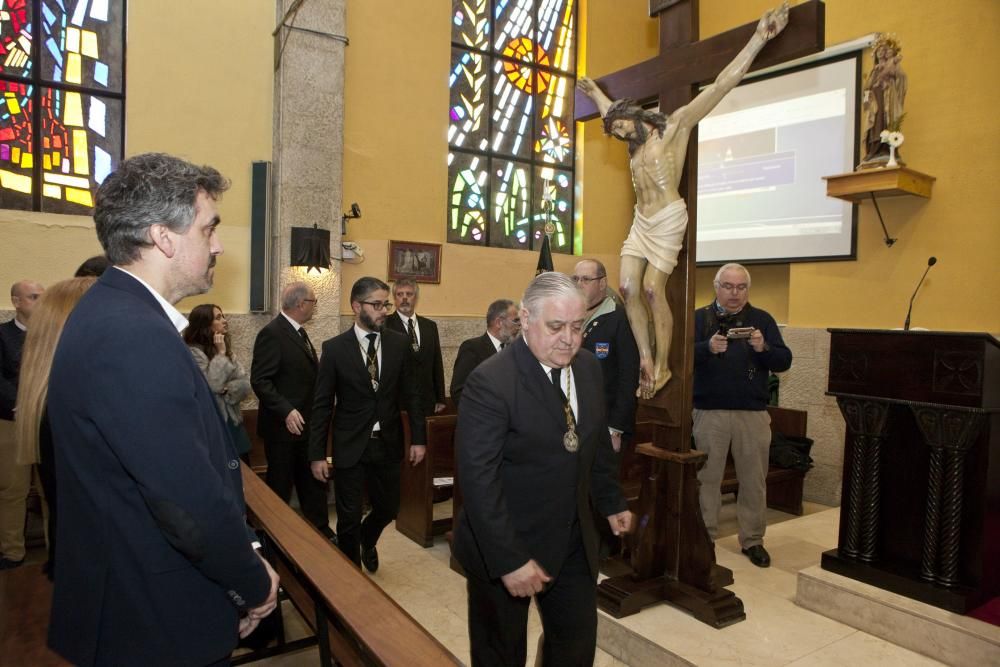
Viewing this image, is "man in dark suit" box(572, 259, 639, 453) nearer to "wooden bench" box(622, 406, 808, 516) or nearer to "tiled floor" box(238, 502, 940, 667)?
"tiled floor" box(238, 502, 940, 667)

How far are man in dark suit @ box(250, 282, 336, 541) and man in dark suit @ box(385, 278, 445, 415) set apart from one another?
121 centimetres

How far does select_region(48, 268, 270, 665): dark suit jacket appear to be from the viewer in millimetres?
1275

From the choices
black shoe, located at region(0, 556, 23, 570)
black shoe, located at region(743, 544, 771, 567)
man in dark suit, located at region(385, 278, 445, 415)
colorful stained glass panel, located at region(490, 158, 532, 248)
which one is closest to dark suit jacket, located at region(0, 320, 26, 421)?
black shoe, located at region(0, 556, 23, 570)

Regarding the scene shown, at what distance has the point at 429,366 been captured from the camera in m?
5.48

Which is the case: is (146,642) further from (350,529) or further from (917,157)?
(917,157)

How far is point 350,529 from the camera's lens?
3684 millimetres

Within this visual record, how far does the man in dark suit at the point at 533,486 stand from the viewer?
196cm

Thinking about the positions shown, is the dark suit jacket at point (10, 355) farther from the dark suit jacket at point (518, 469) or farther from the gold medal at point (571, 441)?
the gold medal at point (571, 441)

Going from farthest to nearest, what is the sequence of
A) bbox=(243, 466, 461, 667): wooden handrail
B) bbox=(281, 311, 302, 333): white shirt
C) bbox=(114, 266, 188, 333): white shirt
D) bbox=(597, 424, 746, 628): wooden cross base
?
bbox=(281, 311, 302, 333): white shirt < bbox=(597, 424, 746, 628): wooden cross base < bbox=(243, 466, 461, 667): wooden handrail < bbox=(114, 266, 188, 333): white shirt

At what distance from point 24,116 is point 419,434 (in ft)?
13.5

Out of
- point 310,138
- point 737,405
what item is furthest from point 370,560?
point 310,138

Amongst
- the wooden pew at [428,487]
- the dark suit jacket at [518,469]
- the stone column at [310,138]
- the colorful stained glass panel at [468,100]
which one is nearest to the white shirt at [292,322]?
the wooden pew at [428,487]

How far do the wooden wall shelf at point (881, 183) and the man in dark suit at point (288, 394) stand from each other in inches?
179

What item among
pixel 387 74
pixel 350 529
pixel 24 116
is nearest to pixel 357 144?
pixel 387 74
